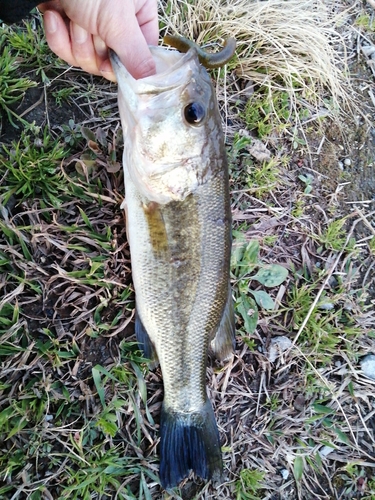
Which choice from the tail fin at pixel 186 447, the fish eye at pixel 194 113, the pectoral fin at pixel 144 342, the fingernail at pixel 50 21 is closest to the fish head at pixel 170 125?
the fish eye at pixel 194 113

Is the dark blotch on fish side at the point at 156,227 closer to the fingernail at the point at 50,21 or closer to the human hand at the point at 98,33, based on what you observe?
the human hand at the point at 98,33

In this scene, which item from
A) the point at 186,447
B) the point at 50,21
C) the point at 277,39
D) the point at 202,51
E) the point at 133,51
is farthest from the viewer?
the point at 277,39

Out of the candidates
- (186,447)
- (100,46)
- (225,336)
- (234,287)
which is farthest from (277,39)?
(186,447)

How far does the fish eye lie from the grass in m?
0.71

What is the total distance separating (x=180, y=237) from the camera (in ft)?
7.70

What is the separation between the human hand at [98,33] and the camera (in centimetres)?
214

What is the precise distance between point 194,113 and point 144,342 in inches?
50.1

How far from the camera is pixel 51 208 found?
2629mm

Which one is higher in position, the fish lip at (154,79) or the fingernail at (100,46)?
the fingernail at (100,46)

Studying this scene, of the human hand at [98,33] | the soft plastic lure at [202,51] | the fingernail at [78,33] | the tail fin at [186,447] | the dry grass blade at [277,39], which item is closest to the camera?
the human hand at [98,33]

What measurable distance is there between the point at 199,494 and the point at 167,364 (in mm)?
848

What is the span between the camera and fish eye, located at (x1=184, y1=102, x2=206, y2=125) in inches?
86.7

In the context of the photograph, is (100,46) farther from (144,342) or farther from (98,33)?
(144,342)

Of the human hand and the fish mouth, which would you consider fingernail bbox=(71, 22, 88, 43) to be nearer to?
the human hand
